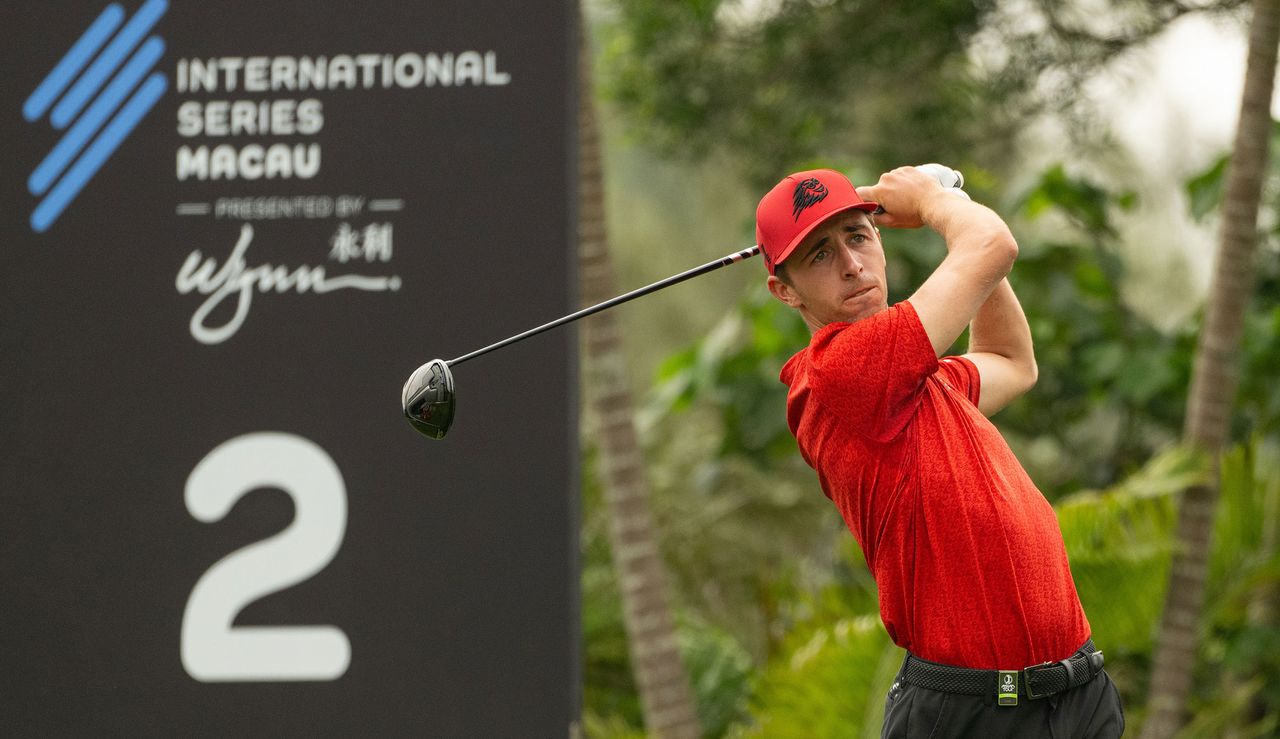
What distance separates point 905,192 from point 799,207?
202 mm

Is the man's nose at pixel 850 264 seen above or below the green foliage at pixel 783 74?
below

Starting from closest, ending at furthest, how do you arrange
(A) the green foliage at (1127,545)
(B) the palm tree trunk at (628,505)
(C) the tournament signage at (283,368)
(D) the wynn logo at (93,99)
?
(C) the tournament signage at (283,368) → (D) the wynn logo at (93,99) → (A) the green foliage at (1127,545) → (B) the palm tree trunk at (628,505)

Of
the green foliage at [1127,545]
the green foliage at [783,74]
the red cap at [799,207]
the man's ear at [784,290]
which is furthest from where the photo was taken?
the green foliage at [783,74]

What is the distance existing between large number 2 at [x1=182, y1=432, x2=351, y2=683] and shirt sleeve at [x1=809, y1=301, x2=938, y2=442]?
1.67 metres

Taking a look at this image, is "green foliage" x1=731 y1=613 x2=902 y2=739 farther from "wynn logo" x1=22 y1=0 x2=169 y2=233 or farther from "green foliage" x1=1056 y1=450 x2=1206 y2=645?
"wynn logo" x1=22 y1=0 x2=169 y2=233

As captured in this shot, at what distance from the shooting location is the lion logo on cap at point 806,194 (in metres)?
2.27

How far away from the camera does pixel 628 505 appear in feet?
16.4

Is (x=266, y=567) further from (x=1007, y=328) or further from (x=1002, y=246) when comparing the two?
(x=1002, y=246)

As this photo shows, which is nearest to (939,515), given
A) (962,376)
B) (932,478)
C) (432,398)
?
(932,478)

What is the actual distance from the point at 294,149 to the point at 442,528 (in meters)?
1.03

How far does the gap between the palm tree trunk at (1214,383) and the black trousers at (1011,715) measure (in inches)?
100

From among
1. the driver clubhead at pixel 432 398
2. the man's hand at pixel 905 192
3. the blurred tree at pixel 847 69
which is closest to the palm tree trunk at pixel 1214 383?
the blurred tree at pixel 847 69

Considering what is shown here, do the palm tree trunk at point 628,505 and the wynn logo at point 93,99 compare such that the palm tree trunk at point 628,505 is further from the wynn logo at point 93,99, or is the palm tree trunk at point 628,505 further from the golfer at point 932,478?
the golfer at point 932,478

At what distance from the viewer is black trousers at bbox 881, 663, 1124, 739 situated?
223 centimetres
